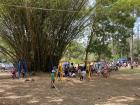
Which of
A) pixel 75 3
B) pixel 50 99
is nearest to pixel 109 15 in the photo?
pixel 75 3

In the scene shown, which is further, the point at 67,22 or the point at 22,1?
the point at 67,22

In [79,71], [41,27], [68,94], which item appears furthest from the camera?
[41,27]

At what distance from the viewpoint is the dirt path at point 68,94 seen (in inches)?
713

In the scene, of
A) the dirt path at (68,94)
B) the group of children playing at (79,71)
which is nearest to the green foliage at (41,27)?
the group of children playing at (79,71)

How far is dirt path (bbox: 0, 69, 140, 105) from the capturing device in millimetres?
18109

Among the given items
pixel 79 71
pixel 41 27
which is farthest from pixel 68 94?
pixel 41 27

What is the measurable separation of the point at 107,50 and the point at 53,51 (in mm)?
10608

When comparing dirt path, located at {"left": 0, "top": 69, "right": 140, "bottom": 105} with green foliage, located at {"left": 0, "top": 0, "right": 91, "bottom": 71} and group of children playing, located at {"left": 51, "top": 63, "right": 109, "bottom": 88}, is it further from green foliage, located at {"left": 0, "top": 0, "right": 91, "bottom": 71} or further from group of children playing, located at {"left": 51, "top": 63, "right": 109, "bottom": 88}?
green foliage, located at {"left": 0, "top": 0, "right": 91, "bottom": 71}

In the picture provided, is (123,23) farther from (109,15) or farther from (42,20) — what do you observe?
(42,20)

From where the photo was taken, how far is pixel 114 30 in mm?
40312

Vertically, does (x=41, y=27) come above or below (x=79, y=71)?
above

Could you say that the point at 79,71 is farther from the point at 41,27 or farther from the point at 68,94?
the point at 68,94

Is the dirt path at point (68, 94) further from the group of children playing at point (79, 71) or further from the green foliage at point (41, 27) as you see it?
the green foliage at point (41, 27)

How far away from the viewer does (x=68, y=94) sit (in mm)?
20359
